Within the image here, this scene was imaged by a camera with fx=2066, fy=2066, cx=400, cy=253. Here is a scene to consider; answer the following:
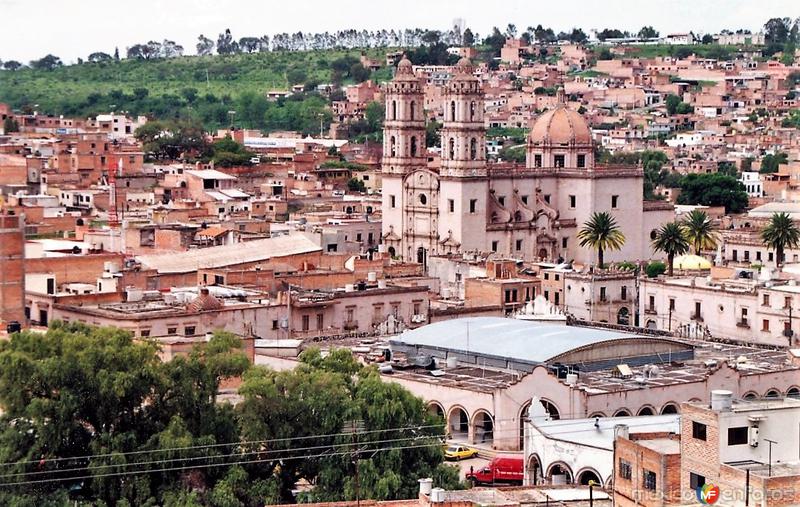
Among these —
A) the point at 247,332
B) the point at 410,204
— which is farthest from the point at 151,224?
the point at 247,332

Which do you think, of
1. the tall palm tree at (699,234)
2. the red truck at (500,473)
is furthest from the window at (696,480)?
the tall palm tree at (699,234)

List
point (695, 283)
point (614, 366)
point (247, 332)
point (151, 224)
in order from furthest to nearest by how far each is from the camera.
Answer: point (151, 224)
point (695, 283)
point (247, 332)
point (614, 366)

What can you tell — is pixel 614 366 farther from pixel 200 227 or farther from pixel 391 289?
pixel 200 227

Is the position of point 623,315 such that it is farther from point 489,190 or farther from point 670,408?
point 670,408

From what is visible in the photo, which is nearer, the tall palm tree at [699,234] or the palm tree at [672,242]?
the palm tree at [672,242]

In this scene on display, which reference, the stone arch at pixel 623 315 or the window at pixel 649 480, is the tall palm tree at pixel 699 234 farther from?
the window at pixel 649 480
